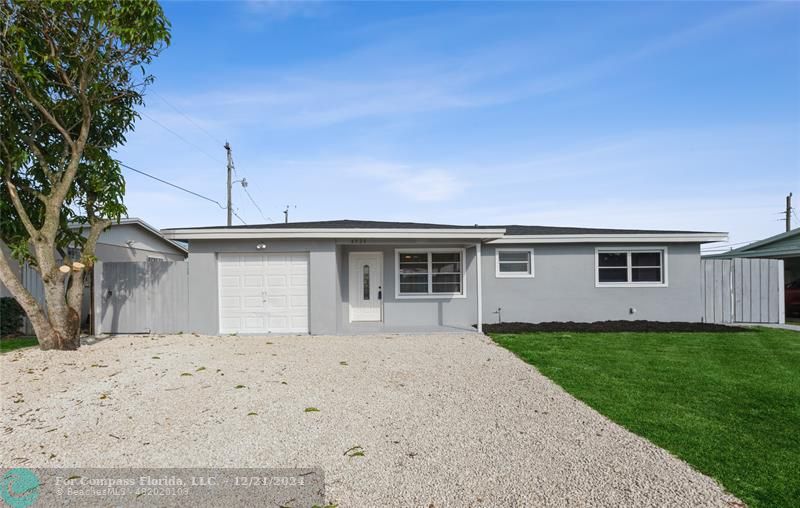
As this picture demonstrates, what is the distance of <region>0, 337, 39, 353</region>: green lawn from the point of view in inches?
355

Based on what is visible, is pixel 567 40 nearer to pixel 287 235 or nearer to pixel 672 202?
pixel 287 235

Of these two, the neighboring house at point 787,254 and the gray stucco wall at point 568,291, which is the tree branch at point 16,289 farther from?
the neighboring house at point 787,254

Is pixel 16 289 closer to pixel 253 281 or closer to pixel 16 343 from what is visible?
pixel 16 343

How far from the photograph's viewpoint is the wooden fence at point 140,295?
408 inches

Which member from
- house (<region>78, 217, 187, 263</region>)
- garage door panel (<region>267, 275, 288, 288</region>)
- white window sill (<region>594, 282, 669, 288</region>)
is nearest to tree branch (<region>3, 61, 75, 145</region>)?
house (<region>78, 217, 187, 263</region>)

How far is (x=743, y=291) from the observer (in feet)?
41.1

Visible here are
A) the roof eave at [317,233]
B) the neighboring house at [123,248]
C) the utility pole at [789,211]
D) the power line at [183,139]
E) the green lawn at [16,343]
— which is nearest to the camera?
the green lawn at [16,343]

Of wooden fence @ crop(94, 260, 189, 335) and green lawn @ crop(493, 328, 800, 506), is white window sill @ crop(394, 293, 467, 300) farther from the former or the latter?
wooden fence @ crop(94, 260, 189, 335)

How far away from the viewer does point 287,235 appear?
33.4 feet

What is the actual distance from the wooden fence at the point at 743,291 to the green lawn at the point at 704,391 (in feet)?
7.54

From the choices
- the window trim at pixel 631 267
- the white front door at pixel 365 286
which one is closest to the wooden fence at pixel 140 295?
the white front door at pixel 365 286

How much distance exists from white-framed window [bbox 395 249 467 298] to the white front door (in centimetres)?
64

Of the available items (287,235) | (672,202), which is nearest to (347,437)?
(287,235)

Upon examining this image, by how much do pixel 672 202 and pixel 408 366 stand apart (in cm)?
1860
